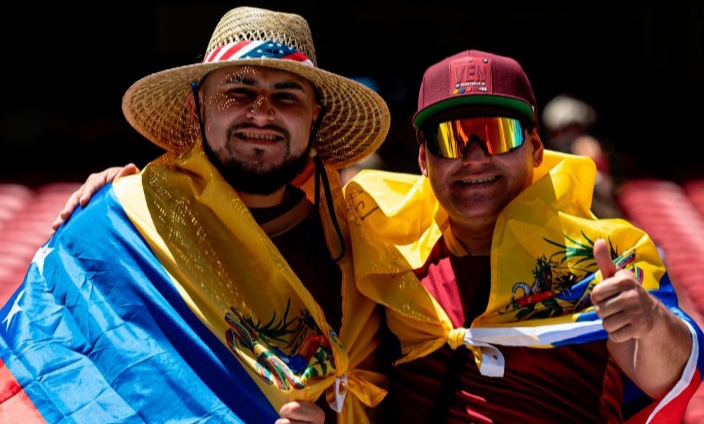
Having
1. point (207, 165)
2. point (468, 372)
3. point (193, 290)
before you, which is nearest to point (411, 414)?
point (468, 372)

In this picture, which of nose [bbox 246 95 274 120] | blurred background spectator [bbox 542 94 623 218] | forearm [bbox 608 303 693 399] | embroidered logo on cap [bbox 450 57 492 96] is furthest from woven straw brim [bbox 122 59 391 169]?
blurred background spectator [bbox 542 94 623 218]

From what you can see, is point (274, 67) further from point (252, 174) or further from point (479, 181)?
point (479, 181)

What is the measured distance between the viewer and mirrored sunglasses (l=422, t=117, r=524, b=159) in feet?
9.18

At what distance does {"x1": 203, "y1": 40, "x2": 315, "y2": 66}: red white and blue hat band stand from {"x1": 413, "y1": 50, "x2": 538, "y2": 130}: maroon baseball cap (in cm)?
38

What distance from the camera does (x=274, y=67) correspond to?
9.44 feet

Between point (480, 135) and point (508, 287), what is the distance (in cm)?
41

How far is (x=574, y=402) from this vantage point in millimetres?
2697

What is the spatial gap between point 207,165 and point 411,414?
85 cm

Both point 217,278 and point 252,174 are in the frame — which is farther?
point 252,174

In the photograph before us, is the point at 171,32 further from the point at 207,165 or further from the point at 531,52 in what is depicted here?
the point at 207,165

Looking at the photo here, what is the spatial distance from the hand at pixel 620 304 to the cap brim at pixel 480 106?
22.1 inches

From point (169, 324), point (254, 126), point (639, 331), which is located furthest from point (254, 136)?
point (639, 331)

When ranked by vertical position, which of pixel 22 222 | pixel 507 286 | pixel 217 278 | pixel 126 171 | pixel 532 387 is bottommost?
pixel 22 222

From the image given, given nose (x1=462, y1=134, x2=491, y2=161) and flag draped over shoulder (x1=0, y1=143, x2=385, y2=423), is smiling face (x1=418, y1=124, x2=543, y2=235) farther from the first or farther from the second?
flag draped over shoulder (x1=0, y1=143, x2=385, y2=423)
